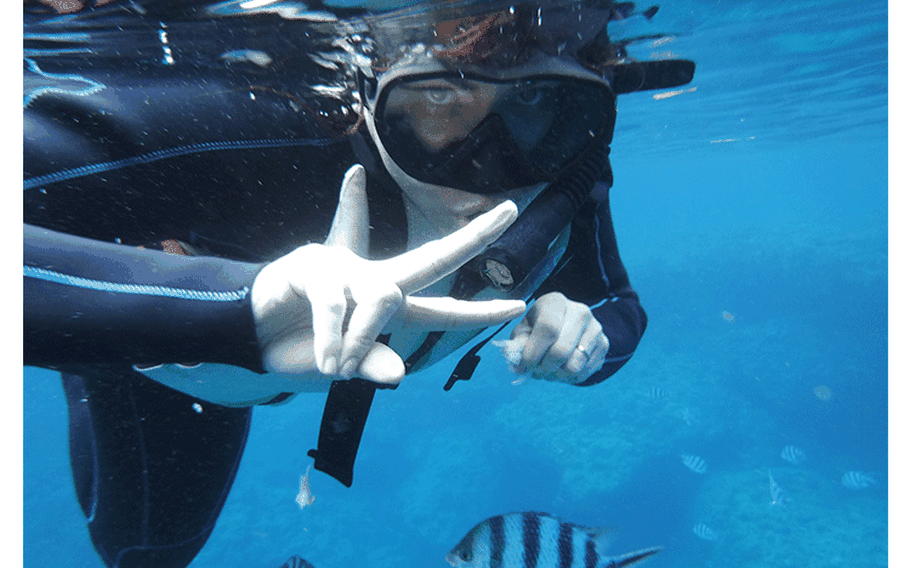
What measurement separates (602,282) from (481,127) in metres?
1.48

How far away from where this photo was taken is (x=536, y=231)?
2098mm

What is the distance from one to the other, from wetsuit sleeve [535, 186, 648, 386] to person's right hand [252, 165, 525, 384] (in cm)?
177

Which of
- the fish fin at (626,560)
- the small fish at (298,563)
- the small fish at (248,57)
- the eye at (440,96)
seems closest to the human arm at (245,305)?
the eye at (440,96)

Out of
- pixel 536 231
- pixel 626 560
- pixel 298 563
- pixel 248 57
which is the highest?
pixel 248 57

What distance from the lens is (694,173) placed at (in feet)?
122

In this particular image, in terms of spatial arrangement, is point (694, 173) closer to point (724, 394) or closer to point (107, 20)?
point (724, 394)

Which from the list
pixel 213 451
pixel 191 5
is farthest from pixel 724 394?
pixel 191 5

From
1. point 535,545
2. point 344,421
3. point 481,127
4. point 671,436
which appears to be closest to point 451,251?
point 481,127

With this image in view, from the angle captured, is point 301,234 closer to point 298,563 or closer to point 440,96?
point 440,96

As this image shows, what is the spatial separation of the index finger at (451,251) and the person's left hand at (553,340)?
78 cm

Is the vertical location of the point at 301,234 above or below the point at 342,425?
above

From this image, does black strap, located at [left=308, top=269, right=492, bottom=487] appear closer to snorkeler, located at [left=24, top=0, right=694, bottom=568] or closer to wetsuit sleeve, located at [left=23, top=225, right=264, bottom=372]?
snorkeler, located at [left=24, top=0, right=694, bottom=568]

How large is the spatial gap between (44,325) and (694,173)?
136ft

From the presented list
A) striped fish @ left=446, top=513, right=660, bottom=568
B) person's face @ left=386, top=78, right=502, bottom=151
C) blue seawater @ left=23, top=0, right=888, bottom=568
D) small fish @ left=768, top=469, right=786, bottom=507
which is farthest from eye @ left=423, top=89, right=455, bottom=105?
small fish @ left=768, top=469, right=786, bottom=507
